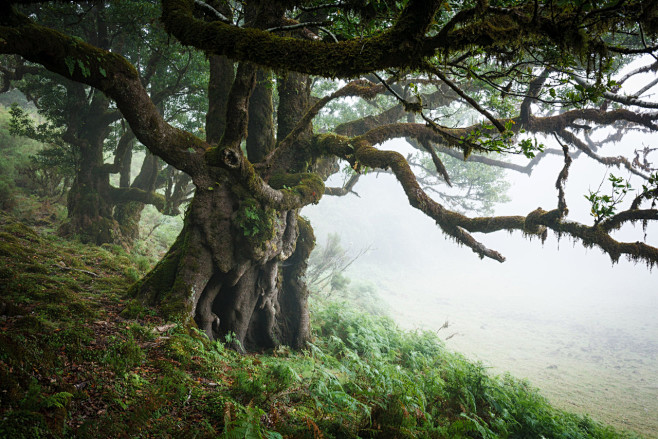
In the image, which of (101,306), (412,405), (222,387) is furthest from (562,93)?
(101,306)

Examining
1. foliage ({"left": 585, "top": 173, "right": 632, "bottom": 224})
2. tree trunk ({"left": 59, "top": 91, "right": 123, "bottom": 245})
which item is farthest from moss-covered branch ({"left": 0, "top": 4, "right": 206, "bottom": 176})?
foliage ({"left": 585, "top": 173, "right": 632, "bottom": 224})

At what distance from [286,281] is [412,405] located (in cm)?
609

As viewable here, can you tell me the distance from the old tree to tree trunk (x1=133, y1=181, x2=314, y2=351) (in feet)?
0.10

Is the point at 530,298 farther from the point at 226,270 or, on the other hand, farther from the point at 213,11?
the point at 213,11

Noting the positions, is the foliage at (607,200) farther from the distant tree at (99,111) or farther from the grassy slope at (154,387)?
the distant tree at (99,111)

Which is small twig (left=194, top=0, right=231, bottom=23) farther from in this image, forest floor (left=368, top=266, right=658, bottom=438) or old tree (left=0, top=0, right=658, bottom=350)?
forest floor (left=368, top=266, right=658, bottom=438)

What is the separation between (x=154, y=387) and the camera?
3.22 meters

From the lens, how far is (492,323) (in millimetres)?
29859

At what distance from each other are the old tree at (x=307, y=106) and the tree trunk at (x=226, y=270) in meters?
0.03

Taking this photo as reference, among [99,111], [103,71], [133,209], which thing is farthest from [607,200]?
[133,209]

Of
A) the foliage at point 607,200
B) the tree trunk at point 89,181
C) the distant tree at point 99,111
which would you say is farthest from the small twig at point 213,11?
the tree trunk at point 89,181

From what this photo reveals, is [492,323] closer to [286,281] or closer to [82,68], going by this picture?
[286,281]

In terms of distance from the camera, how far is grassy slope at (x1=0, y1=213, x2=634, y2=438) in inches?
101

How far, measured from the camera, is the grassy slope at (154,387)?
2.57 metres
